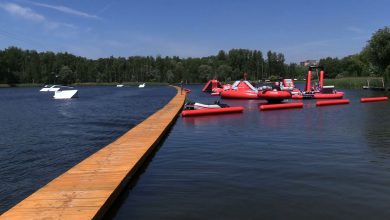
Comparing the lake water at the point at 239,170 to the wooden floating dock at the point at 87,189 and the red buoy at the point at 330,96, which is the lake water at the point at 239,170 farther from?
the red buoy at the point at 330,96

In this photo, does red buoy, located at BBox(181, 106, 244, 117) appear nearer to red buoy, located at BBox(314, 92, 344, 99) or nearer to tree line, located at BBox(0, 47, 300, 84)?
red buoy, located at BBox(314, 92, 344, 99)

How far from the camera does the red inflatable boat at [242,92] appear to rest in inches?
1921

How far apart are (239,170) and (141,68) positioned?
611 ft

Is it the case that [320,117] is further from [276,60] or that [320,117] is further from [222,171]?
[276,60]

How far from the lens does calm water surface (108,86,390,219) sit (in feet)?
27.9

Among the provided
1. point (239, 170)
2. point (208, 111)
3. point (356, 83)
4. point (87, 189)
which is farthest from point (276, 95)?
point (356, 83)

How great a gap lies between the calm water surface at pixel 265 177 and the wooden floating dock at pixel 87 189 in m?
0.50

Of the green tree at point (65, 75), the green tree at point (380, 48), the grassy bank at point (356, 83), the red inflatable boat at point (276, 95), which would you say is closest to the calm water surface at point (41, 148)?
the red inflatable boat at point (276, 95)

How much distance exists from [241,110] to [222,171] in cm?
1884

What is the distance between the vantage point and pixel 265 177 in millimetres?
11102

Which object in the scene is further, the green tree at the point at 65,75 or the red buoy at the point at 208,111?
the green tree at the point at 65,75

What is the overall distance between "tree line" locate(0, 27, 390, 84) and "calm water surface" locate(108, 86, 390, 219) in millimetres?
145826

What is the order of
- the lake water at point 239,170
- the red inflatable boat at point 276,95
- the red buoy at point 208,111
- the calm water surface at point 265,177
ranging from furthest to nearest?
the red inflatable boat at point 276,95, the red buoy at point 208,111, the lake water at point 239,170, the calm water surface at point 265,177

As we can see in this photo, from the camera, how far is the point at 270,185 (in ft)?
33.9
